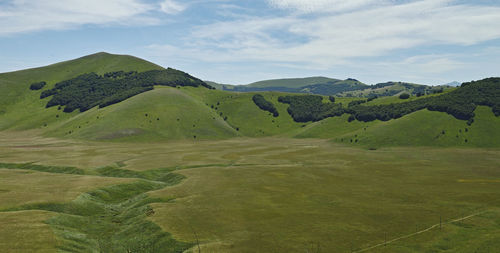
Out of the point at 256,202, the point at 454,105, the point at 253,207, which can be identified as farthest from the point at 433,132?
the point at 253,207

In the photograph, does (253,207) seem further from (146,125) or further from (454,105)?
(454,105)

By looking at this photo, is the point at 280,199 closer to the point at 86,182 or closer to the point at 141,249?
the point at 141,249

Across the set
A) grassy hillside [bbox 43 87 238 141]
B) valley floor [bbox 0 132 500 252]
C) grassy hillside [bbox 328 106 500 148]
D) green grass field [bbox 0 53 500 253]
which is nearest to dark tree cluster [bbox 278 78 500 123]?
grassy hillside [bbox 328 106 500 148]

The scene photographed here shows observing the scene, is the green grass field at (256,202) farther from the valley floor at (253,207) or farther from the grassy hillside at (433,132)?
the grassy hillside at (433,132)

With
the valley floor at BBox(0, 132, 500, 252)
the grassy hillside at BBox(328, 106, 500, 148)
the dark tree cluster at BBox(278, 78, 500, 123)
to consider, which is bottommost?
the valley floor at BBox(0, 132, 500, 252)

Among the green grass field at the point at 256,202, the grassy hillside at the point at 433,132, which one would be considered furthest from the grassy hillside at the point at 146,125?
the grassy hillside at the point at 433,132

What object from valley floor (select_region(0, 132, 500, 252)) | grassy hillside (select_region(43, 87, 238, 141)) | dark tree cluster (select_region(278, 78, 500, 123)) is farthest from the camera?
grassy hillside (select_region(43, 87, 238, 141))

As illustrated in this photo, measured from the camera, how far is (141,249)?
34062mm

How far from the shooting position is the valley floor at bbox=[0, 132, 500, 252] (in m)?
33.6

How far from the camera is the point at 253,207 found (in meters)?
46.8

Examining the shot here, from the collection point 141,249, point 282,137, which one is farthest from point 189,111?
point 141,249

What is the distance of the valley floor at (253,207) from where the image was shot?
3356cm

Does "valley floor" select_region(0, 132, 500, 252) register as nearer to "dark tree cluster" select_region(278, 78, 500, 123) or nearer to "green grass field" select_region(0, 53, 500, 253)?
"green grass field" select_region(0, 53, 500, 253)

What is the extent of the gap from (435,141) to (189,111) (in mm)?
134093
